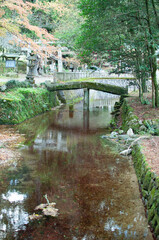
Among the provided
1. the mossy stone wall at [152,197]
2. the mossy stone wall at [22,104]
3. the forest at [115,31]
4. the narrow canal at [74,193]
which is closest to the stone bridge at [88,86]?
the mossy stone wall at [22,104]

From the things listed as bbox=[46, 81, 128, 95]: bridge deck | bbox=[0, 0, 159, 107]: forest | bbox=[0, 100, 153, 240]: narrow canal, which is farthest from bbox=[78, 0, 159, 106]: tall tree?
bbox=[0, 100, 153, 240]: narrow canal

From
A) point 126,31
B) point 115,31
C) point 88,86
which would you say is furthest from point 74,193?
point 88,86

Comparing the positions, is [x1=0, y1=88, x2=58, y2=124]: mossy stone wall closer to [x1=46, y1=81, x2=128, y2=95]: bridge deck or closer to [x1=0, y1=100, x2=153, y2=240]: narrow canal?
[x1=46, y1=81, x2=128, y2=95]: bridge deck

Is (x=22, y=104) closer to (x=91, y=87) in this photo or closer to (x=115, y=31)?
(x=115, y=31)

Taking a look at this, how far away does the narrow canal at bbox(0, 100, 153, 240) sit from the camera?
5.05 metres

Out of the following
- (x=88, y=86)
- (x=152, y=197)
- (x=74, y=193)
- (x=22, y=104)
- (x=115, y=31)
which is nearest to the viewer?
(x=152, y=197)

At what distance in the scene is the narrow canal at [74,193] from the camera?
16.6 ft

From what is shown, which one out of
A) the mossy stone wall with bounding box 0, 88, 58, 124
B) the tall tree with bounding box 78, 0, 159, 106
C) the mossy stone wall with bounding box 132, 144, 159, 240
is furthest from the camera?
the mossy stone wall with bounding box 0, 88, 58, 124

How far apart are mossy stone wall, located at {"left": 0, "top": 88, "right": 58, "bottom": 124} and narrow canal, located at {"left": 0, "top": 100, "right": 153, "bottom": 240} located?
3.44 metres

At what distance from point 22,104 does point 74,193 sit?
10.4 m

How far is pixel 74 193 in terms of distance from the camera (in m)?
6.59

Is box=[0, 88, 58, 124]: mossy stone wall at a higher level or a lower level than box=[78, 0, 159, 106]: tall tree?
lower

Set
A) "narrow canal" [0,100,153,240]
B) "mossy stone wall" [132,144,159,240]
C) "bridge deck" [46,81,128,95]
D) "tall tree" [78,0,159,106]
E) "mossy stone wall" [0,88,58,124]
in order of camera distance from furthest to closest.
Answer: "bridge deck" [46,81,128,95], "mossy stone wall" [0,88,58,124], "tall tree" [78,0,159,106], "narrow canal" [0,100,153,240], "mossy stone wall" [132,144,159,240]

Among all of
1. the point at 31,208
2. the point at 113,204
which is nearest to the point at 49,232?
the point at 31,208
